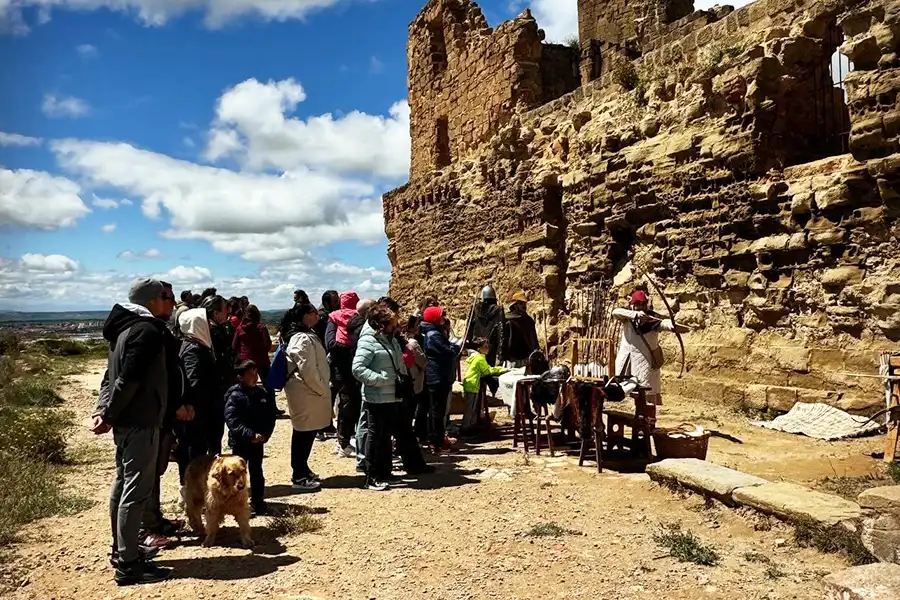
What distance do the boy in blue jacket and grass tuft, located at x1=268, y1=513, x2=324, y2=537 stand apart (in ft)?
1.36

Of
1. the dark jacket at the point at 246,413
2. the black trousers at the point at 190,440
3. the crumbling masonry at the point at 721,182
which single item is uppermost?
the crumbling masonry at the point at 721,182

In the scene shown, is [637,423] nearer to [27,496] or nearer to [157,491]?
[157,491]

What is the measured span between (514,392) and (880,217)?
4.69 m

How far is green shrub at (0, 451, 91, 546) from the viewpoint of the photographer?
17.7ft

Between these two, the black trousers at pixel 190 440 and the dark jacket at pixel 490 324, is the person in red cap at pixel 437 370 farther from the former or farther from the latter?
the black trousers at pixel 190 440

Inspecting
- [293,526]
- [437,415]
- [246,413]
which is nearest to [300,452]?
[246,413]

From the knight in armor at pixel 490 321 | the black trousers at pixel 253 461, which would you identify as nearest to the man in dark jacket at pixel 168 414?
the black trousers at pixel 253 461

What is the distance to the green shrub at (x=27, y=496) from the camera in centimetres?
539

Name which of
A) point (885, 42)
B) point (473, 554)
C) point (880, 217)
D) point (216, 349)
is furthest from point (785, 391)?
point (216, 349)

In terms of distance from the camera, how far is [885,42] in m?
7.64

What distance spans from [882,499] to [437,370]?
15.0 feet

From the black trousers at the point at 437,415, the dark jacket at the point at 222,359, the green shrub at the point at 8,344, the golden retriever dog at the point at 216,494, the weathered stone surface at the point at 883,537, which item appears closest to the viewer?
the weathered stone surface at the point at 883,537

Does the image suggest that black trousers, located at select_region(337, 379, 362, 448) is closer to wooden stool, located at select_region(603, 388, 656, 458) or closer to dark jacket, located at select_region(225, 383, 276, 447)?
dark jacket, located at select_region(225, 383, 276, 447)

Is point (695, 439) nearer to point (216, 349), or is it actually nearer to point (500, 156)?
point (216, 349)
